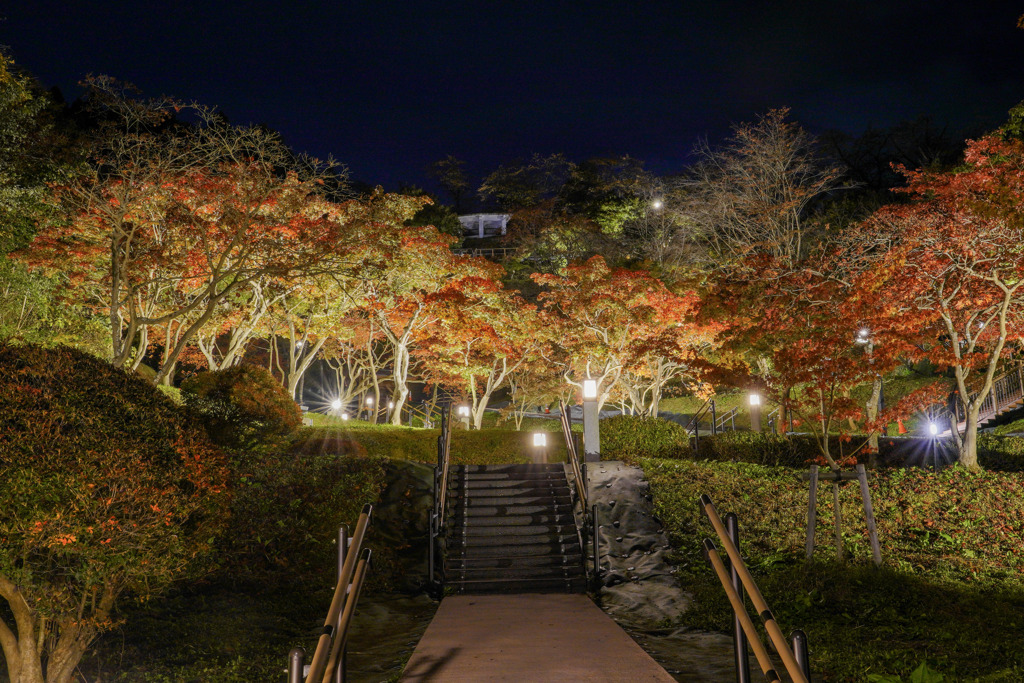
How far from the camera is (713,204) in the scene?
21.5 metres

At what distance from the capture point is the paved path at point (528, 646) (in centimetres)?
505

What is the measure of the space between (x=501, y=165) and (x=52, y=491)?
38.9m

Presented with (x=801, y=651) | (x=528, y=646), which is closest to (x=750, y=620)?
(x=801, y=651)

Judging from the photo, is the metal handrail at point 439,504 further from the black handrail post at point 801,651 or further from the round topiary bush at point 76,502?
the black handrail post at point 801,651

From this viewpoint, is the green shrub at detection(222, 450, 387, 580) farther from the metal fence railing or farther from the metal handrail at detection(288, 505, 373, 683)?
the metal handrail at detection(288, 505, 373, 683)

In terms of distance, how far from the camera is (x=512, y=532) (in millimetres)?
10203

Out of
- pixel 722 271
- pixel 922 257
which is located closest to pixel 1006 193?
pixel 922 257

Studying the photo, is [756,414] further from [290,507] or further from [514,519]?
[290,507]

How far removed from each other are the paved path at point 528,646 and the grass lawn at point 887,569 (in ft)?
3.91

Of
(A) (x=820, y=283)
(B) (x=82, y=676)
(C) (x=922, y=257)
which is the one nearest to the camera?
(B) (x=82, y=676)

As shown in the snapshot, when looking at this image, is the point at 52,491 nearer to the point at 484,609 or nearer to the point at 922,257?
the point at 484,609

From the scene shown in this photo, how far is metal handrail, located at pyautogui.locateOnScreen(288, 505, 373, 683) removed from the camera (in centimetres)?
287

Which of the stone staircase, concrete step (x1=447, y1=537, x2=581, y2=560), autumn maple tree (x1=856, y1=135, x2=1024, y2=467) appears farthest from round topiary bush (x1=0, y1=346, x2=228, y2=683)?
autumn maple tree (x1=856, y1=135, x2=1024, y2=467)

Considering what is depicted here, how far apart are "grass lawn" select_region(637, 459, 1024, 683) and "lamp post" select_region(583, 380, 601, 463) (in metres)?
1.56
